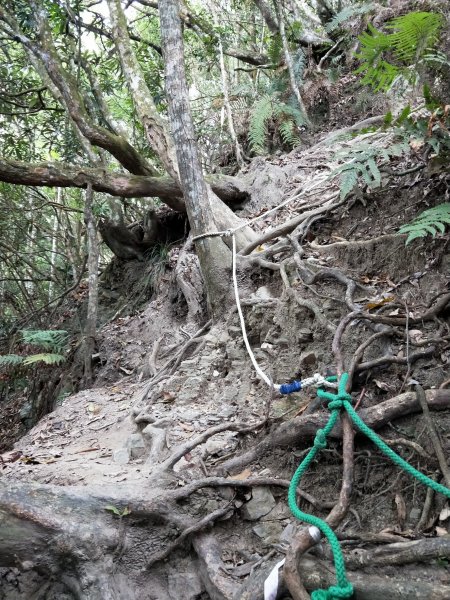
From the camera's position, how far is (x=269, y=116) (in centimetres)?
813

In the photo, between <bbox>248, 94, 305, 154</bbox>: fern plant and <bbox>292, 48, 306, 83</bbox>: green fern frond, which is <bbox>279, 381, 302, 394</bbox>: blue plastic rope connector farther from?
<bbox>292, 48, 306, 83</bbox>: green fern frond

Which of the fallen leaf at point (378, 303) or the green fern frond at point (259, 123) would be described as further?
the green fern frond at point (259, 123)

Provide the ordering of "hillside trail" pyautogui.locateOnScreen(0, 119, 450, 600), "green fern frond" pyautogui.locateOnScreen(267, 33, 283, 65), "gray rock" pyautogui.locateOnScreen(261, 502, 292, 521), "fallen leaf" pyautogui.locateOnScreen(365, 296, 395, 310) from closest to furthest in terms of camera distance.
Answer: "hillside trail" pyautogui.locateOnScreen(0, 119, 450, 600) < "gray rock" pyautogui.locateOnScreen(261, 502, 292, 521) < "fallen leaf" pyautogui.locateOnScreen(365, 296, 395, 310) < "green fern frond" pyautogui.locateOnScreen(267, 33, 283, 65)

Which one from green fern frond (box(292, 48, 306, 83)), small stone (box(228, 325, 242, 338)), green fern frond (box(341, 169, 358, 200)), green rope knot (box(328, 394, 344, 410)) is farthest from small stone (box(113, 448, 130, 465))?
green fern frond (box(292, 48, 306, 83))

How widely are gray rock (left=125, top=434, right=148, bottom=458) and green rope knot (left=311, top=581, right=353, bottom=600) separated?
205cm

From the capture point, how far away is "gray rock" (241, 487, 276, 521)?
2547 mm

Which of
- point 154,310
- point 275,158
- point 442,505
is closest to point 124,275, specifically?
point 154,310

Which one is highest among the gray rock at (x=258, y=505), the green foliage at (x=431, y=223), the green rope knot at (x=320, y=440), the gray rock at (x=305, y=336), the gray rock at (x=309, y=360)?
the green foliage at (x=431, y=223)

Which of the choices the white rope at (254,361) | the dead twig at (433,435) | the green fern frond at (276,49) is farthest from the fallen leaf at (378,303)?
the green fern frond at (276,49)

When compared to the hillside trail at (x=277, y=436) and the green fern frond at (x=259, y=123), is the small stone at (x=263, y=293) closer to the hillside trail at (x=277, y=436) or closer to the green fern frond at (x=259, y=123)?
the hillside trail at (x=277, y=436)

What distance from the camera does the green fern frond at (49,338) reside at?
6.65 metres

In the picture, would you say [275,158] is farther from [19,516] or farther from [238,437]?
[19,516]

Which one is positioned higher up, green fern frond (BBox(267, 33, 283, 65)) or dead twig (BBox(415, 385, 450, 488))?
green fern frond (BBox(267, 33, 283, 65))

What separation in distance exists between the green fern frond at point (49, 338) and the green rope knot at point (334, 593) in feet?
18.8
